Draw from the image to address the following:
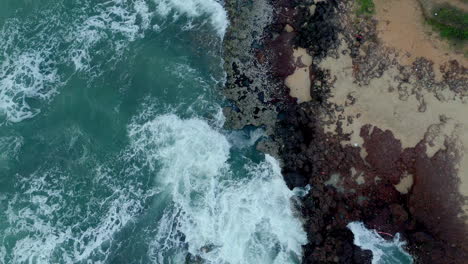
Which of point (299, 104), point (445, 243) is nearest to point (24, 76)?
point (299, 104)

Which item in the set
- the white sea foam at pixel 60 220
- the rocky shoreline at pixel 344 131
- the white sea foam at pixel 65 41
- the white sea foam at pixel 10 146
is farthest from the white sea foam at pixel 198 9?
the white sea foam at pixel 10 146

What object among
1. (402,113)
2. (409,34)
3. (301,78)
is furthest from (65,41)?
(409,34)

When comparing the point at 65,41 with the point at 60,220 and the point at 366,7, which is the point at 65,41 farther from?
the point at 366,7

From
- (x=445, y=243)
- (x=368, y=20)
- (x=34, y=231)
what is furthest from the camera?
(x=368, y=20)

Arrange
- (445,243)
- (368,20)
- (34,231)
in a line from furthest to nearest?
1. (368,20)
2. (34,231)
3. (445,243)

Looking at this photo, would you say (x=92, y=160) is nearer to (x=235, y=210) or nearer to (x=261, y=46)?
(x=235, y=210)

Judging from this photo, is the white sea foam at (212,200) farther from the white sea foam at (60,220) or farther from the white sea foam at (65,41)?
the white sea foam at (65,41)
